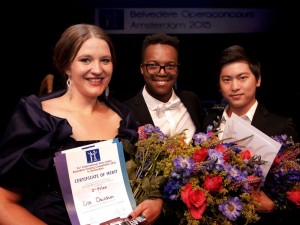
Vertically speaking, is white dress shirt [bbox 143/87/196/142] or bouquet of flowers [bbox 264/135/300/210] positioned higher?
white dress shirt [bbox 143/87/196/142]

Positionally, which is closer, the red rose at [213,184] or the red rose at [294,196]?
the red rose at [213,184]

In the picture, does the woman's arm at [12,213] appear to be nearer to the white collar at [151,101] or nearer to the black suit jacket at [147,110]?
the black suit jacket at [147,110]

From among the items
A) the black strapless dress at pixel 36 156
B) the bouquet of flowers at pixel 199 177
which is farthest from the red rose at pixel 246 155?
the black strapless dress at pixel 36 156

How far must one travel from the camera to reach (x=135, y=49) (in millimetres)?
7070

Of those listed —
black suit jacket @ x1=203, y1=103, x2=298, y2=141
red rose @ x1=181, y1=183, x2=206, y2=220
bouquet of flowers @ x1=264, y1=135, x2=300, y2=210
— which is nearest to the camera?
red rose @ x1=181, y1=183, x2=206, y2=220

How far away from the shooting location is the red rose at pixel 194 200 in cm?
130

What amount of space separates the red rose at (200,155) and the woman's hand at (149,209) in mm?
261

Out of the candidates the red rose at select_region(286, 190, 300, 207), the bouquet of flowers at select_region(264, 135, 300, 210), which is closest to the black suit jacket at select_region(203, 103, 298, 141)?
the bouquet of flowers at select_region(264, 135, 300, 210)

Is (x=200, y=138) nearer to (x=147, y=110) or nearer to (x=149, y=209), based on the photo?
(x=149, y=209)

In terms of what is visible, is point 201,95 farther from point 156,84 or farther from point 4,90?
point 156,84

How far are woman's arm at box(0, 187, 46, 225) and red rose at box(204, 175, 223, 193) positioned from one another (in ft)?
2.23

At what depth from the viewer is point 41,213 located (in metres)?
1.44

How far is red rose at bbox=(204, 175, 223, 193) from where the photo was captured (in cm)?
132

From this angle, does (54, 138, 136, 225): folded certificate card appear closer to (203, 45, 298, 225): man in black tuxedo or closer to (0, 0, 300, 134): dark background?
(203, 45, 298, 225): man in black tuxedo
